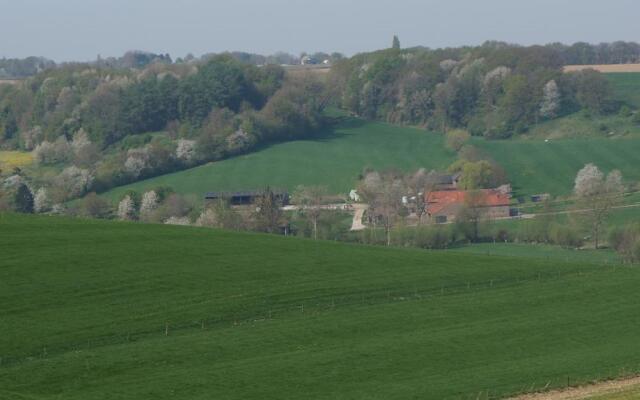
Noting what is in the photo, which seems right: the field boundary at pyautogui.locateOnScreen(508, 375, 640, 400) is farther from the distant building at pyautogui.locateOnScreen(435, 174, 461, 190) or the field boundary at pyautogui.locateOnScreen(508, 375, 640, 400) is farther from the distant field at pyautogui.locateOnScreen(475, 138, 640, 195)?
the distant field at pyautogui.locateOnScreen(475, 138, 640, 195)

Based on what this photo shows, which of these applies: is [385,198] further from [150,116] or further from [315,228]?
[150,116]

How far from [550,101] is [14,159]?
53.4 metres

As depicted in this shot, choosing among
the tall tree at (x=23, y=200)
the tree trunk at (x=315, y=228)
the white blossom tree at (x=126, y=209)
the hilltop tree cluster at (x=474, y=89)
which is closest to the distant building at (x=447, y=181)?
the tree trunk at (x=315, y=228)

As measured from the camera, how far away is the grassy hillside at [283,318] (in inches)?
1216

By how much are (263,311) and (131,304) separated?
439 cm

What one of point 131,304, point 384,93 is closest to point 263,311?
point 131,304

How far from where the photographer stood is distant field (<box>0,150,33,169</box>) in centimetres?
10675

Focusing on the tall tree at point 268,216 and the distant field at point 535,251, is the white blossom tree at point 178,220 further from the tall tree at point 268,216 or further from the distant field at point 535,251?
the distant field at point 535,251

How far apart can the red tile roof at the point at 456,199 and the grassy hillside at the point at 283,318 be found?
1161 inches

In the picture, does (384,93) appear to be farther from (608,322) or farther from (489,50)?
(608,322)

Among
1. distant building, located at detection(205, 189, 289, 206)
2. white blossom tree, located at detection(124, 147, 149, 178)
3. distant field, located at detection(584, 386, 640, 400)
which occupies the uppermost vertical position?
distant field, located at detection(584, 386, 640, 400)

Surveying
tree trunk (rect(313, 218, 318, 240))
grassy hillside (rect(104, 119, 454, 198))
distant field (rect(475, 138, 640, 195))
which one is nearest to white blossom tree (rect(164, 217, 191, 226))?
tree trunk (rect(313, 218, 318, 240))

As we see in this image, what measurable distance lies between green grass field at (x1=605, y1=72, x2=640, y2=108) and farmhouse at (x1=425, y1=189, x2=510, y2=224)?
40.0 m

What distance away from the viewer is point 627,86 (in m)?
128
